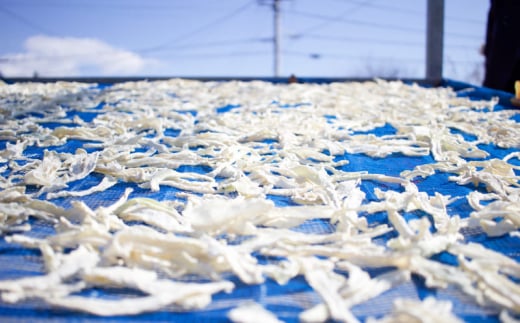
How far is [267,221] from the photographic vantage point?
2.51ft

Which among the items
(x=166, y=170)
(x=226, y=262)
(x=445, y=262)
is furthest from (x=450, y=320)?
(x=166, y=170)

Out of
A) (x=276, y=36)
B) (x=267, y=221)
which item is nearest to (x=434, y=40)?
(x=267, y=221)

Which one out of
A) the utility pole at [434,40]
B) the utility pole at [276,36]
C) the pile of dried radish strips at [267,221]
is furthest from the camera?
the utility pole at [276,36]

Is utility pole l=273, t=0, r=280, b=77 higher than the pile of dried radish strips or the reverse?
higher

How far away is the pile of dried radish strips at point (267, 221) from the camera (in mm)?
539

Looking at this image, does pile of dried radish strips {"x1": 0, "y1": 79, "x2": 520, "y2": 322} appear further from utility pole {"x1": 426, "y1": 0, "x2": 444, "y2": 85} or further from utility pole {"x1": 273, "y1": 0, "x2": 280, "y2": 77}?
utility pole {"x1": 273, "y1": 0, "x2": 280, "y2": 77}

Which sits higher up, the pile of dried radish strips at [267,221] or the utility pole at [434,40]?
the utility pole at [434,40]

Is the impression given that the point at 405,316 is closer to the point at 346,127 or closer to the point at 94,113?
the point at 346,127

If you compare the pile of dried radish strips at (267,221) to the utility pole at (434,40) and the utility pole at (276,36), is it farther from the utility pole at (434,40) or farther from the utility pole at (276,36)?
the utility pole at (276,36)

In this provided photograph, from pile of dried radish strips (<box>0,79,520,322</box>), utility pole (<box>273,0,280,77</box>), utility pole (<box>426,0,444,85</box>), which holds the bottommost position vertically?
pile of dried radish strips (<box>0,79,520,322</box>)

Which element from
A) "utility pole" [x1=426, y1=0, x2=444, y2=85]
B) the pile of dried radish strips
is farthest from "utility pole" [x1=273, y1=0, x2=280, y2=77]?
the pile of dried radish strips

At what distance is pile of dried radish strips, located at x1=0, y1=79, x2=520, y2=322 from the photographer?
0.54 m

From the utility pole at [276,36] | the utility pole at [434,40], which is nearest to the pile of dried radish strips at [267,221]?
the utility pole at [434,40]

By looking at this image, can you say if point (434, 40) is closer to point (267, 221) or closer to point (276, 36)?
point (267, 221)
